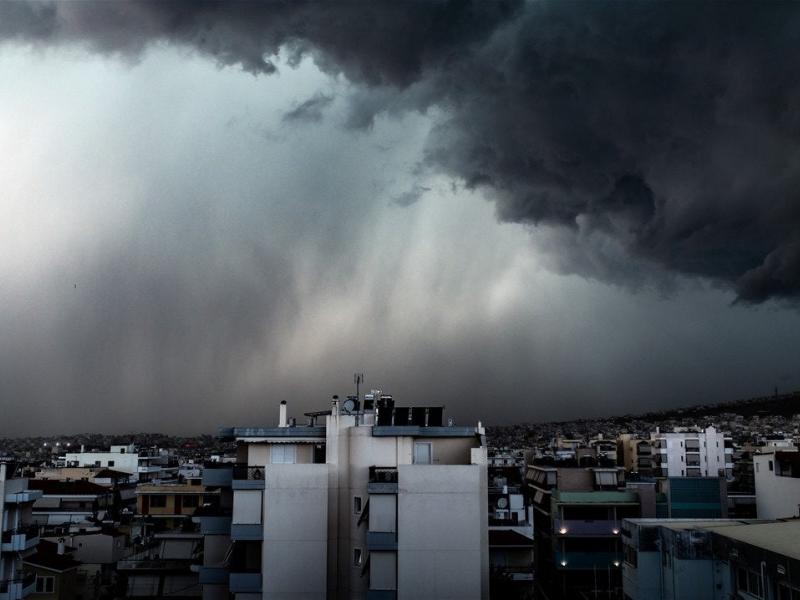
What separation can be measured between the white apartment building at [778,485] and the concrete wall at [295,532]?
45.5 m

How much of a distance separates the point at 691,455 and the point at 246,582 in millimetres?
88264

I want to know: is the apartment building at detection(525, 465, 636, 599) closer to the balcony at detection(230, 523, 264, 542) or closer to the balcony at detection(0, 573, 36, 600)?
the balcony at detection(230, 523, 264, 542)

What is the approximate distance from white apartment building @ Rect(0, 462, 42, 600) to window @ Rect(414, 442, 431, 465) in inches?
903

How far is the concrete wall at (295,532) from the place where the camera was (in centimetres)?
3547

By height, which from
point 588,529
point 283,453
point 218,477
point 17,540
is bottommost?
point 588,529

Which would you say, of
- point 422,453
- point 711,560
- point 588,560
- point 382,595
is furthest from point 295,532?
point 588,560

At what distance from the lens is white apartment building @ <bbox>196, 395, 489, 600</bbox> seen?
34406 millimetres

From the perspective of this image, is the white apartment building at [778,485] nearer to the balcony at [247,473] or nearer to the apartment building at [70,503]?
the balcony at [247,473]

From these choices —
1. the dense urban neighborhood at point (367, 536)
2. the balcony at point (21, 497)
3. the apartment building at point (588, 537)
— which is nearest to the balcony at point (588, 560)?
the apartment building at point (588, 537)

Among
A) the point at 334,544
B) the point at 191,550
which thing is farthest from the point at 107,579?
the point at 334,544

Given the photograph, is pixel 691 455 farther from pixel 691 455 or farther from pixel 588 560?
pixel 588 560

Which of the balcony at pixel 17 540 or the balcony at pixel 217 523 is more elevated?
the balcony at pixel 217 523

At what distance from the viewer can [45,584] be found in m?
52.1

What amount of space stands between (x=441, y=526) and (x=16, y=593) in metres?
25.7
